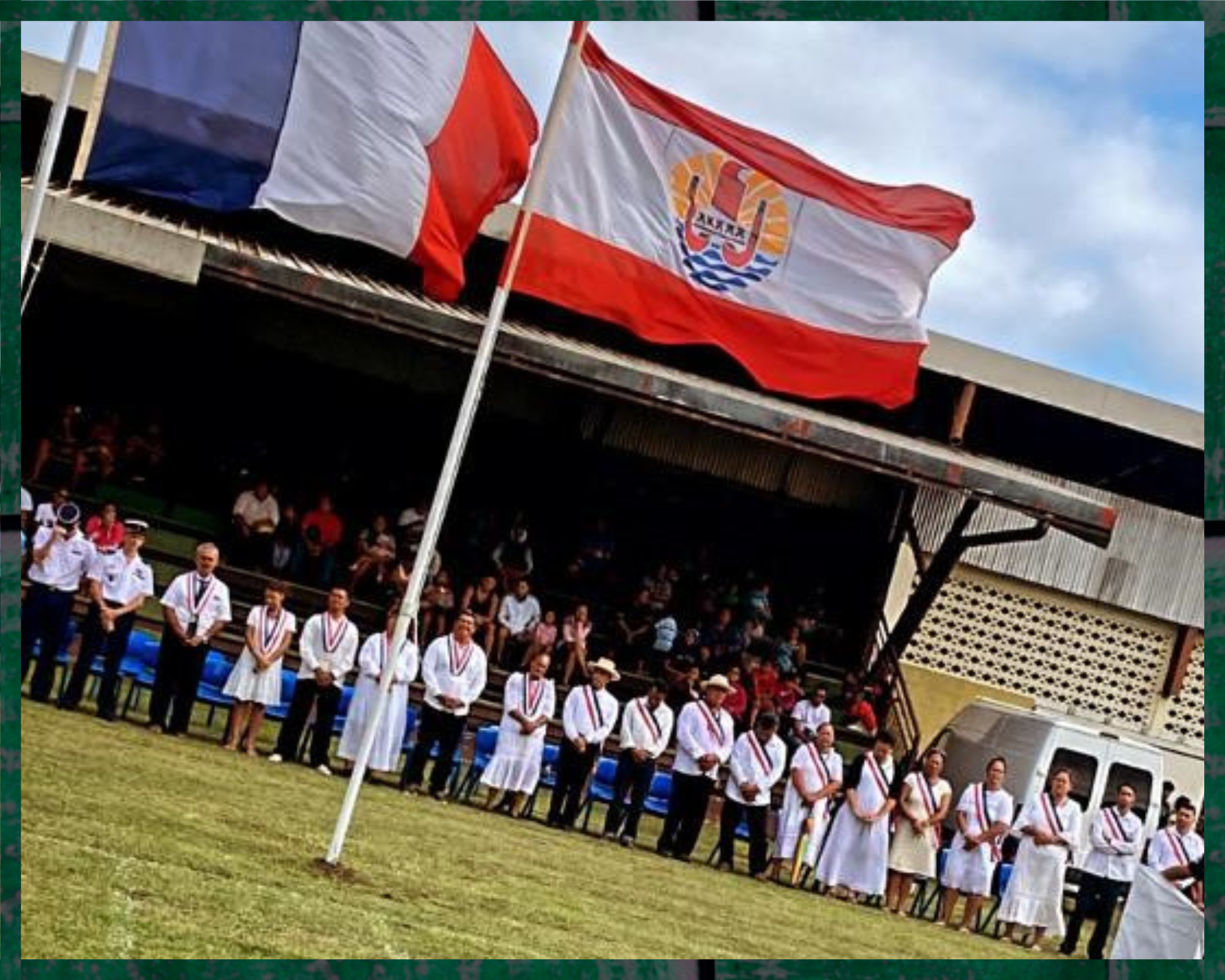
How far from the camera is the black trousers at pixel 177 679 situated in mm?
14422

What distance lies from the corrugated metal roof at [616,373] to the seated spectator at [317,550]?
2.69 m

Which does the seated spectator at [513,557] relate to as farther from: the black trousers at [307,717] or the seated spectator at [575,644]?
the black trousers at [307,717]

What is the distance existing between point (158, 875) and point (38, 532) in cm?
695

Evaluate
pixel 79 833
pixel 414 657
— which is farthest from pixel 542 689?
pixel 79 833

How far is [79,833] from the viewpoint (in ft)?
29.1

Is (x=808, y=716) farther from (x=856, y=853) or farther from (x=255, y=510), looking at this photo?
(x=255, y=510)

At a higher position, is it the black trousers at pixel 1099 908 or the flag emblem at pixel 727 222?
the flag emblem at pixel 727 222

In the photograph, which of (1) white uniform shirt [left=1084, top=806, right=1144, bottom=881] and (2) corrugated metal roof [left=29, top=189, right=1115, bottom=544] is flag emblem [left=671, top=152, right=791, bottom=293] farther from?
(1) white uniform shirt [left=1084, top=806, right=1144, bottom=881]

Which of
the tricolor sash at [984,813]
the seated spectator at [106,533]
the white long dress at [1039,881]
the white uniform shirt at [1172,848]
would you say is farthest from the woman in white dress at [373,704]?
the white uniform shirt at [1172,848]

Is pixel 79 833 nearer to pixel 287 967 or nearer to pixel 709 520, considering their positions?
pixel 287 967

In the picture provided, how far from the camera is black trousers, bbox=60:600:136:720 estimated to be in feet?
46.6

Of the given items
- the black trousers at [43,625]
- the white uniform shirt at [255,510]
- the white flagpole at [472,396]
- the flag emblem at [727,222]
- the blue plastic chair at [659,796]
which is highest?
the flag emblem at [727,222]

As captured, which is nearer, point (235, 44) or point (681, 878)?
point (235, 44)

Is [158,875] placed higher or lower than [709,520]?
lower
